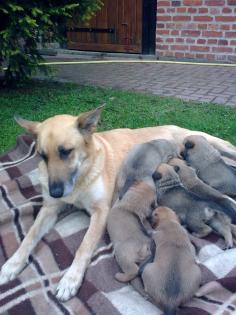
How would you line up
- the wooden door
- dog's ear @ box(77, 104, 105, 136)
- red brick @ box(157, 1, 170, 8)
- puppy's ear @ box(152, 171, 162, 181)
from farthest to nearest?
1. the wooden door
2. red brick @ box(157, 1, 170, 8)
3. puppy's ear @ box(152, 171, 162, 181)
4. dog's ear @ box(77, 104, 105, 136)

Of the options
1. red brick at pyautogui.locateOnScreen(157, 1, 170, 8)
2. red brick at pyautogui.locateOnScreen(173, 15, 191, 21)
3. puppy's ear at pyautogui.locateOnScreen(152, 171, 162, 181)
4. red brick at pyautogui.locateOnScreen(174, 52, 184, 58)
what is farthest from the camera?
red brick at pyautogui.locateOnScreen(174, 52, 184, 58)

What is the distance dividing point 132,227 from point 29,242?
0.89 meters

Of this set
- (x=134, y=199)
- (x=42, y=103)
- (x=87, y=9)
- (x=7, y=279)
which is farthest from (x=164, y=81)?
(x=7, y=279)

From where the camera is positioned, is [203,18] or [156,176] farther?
[203,18]

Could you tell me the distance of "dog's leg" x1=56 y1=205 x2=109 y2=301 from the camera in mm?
2785

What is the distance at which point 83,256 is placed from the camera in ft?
9.97

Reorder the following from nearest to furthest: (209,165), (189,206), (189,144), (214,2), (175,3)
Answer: (189,206), (209,165), (189,144), (214,2), (175,3)

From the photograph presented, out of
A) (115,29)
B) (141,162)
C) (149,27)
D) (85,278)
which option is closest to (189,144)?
(141,162)

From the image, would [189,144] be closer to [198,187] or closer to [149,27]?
[198,187]

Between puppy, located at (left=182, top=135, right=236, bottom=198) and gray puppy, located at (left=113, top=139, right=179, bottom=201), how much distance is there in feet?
0.70

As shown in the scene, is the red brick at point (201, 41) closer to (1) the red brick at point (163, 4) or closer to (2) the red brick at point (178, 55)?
(2) the red brick at point (178, 55)

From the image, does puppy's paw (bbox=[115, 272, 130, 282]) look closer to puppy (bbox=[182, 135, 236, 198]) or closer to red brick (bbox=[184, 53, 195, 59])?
puppy (bbox=[182, 135, 236, 198])

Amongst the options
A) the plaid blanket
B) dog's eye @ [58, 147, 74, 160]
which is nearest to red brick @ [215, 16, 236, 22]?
the plaid blanket

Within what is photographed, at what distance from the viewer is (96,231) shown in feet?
10.8
